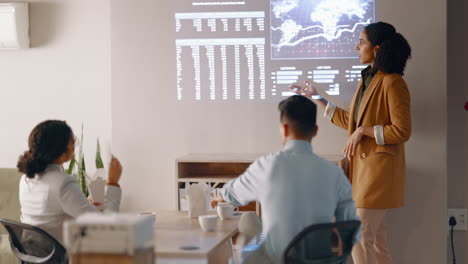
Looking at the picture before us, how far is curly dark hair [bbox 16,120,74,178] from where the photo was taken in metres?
2.86

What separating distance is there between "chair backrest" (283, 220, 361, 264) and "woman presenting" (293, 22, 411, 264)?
132cm

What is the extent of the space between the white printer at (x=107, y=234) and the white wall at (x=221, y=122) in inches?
103

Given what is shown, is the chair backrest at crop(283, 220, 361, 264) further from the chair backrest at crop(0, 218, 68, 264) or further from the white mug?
the chair backrest at crop(0, 218, 68, 264)

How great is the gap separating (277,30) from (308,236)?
7.85 feet

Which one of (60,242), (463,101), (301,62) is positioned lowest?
(60,242)

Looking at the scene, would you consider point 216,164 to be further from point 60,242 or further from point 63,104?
point 60,242

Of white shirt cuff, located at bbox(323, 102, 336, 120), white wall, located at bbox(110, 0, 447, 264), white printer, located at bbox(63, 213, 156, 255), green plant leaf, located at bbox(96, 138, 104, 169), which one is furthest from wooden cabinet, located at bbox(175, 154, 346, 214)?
white printer, located at bbox(63, 213, 156, 255)

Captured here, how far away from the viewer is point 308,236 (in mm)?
2418

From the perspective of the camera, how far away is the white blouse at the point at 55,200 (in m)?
2.80

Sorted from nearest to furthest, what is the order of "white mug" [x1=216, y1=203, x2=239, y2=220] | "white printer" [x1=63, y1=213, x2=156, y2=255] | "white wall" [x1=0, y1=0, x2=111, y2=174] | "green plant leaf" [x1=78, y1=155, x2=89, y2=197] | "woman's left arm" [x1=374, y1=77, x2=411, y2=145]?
1. "white printer" [x1=63, y1=213, x2=156, y2=255]
2. "white mug" [x1=216, y1=203, x2=239, y2=220]
3. "woman's left arm" [x1=374, y1=77, x2=411, y2=145]
4. "green plant leaf" [x1=78, y1=155, x2=89, y2=197]
5. "white wall" [x1=0, y1=0, x2=111, y2=174]

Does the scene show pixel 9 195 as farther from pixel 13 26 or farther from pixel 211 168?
pixel 211 168

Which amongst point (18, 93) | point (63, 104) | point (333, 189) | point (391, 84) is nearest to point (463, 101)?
point (391, 84)

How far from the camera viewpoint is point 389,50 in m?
3.78

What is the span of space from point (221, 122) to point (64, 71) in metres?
1.30
